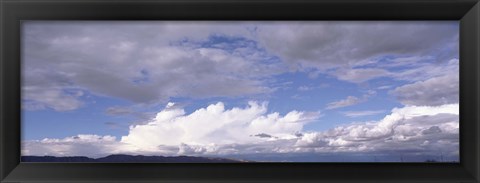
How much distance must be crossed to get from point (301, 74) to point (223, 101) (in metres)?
0.24

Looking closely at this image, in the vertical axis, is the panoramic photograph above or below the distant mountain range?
above

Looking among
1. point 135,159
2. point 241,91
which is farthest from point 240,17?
point 135,159

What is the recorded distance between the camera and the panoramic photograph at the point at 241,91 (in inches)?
57.2

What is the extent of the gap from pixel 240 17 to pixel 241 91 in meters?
0.23

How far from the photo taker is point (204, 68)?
148 centimetres

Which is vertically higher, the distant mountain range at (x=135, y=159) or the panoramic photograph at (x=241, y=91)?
the panoramic photograph at (x=241, y=91)

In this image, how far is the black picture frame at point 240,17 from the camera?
4.44 ft

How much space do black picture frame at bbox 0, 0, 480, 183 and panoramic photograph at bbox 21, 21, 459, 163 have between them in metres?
0.06

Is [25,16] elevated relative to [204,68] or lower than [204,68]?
elevated

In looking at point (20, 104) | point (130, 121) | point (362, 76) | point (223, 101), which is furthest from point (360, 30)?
point (20, 104)

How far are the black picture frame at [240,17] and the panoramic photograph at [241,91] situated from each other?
6cm

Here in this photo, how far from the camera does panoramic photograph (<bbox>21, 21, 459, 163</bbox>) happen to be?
1452 millimetres

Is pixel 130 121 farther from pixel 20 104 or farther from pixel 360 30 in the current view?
pixel 360 30

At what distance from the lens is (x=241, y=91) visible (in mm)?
1505
